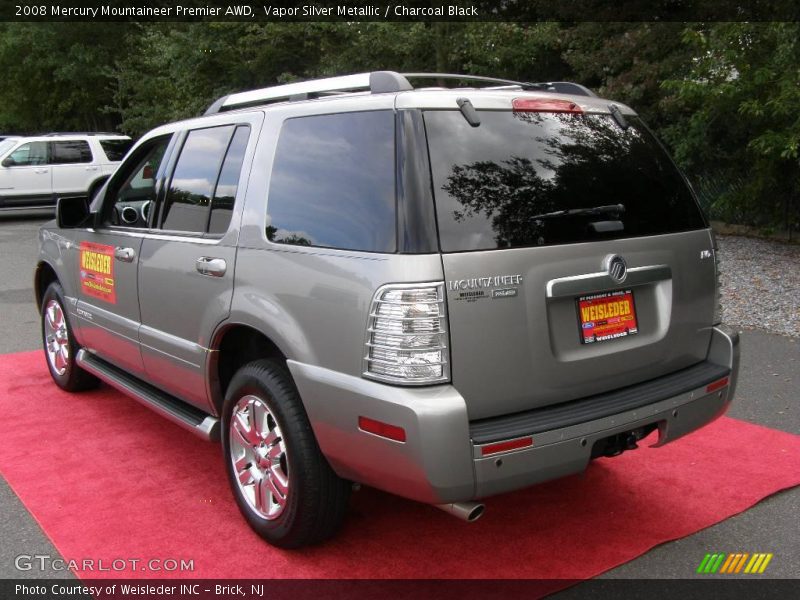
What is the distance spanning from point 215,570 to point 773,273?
338 inches

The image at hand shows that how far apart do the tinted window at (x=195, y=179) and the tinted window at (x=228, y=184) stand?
0.06 metres

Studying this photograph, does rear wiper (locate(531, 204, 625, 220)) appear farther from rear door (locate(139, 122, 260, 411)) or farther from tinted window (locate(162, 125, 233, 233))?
tinted window (locate(162, 125, 233, 233))

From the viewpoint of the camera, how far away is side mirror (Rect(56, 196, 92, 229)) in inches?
200

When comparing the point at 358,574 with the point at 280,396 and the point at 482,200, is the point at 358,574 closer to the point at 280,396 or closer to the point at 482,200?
the point at 280,396

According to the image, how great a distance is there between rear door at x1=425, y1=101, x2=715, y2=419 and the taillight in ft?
0.17

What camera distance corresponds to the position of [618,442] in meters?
3.19

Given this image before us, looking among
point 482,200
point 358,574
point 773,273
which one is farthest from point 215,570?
point 773,273

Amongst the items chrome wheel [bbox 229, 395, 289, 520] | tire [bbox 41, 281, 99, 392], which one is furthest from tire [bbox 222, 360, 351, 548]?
tire [bbox 41, 281, 99, 392]

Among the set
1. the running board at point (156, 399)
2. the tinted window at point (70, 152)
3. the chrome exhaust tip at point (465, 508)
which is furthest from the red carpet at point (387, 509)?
the tinted window at point (70, 152)

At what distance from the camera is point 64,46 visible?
2878 cm

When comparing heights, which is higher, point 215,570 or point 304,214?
point 304,214

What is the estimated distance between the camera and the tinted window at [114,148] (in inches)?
763

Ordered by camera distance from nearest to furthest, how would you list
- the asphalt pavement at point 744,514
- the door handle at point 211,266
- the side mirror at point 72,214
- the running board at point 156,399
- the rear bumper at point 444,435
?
the rear bumper at point 444,435
the asphalt pavement at point 744,514
the door handle at point 211,266
the running board at point 156,399
the side mirror at point 72,214

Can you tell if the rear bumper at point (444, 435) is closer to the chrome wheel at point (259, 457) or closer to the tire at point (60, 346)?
the chrome wheel at point (259, 457)
